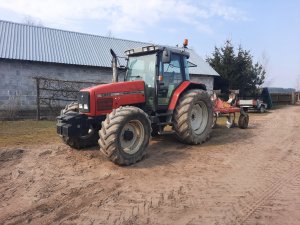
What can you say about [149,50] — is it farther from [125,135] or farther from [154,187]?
[154,187]

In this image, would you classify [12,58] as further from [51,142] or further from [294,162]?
[294,162]

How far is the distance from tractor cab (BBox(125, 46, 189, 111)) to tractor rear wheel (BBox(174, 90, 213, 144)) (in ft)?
1.45

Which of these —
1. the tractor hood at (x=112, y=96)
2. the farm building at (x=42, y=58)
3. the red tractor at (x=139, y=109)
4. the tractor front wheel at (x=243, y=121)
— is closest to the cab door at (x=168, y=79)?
the red tractor at (x=139, y=109)

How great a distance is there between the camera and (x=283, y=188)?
5.57m

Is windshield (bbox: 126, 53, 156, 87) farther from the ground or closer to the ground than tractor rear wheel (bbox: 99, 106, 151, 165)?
farther from the ground

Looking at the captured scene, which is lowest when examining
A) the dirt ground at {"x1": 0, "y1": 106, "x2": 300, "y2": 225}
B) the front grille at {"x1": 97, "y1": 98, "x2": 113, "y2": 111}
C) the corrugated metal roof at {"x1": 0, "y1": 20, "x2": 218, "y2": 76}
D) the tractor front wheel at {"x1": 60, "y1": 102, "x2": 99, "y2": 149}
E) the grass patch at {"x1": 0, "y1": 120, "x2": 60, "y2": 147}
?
the dirt ground at {"x1": 0, "y1": 106, "x2": 300, "y2": 225}

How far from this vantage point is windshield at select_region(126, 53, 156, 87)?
806cm

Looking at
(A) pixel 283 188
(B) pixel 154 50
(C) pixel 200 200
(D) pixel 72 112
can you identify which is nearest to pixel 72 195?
(C) pixel 200 200

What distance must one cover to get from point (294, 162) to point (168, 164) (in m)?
2.89

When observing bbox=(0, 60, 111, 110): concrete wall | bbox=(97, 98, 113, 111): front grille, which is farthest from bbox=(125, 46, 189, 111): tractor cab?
bbox=(0, 60, 111, 110): concrete wall

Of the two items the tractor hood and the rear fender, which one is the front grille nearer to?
the tractor hood

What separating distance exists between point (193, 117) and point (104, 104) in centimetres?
296

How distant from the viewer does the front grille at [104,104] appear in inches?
274

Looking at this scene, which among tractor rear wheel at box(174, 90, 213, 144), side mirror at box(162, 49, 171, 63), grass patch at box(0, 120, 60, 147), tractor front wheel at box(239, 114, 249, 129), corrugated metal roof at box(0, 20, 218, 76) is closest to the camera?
side mirror at box(162, 49, 171, 63)
